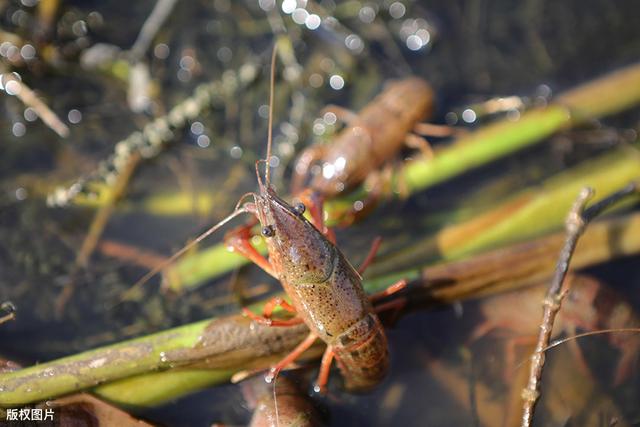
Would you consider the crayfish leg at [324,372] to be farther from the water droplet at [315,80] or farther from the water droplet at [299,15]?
the water droplet at [299,15]

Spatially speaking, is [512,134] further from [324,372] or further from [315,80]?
[324,372]

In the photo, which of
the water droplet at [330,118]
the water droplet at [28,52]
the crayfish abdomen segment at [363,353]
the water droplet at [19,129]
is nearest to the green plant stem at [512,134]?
the water droplet at [330,118]

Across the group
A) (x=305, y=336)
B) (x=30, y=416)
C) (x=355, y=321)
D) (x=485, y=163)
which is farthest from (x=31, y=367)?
(x=485, y=163)

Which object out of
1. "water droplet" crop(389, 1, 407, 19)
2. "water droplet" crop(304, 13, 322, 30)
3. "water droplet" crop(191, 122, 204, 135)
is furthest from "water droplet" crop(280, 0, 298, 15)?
"water droplet" crop(191, 122, 204, 135)

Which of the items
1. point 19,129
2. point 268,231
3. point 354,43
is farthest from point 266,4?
point 268,231

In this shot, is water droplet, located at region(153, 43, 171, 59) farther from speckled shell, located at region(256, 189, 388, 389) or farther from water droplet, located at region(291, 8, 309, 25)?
speckled shell, located at region(256, 189, 388, 389)
